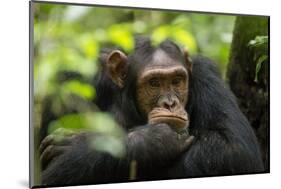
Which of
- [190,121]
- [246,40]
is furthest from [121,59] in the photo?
[246,40]

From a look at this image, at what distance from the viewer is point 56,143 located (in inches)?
168

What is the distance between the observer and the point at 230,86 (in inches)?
189

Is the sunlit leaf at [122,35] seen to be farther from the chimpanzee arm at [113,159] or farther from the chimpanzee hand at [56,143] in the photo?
the chimpanzee hand at [56,143]

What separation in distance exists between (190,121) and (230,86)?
0.48 m

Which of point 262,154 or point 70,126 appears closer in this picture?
point 70,126

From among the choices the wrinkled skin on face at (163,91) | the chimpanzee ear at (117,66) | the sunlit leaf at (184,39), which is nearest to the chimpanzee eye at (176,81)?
the wrinkled skin on face at (163,91)

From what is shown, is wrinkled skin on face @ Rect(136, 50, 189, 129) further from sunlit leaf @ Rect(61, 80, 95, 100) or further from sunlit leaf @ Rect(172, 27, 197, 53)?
sunlit leaf @ Rect(61, 80, 95, 100)

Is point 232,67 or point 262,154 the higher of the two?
point 232,67

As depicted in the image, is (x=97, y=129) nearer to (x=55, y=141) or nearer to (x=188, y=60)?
(x=55, y=141)

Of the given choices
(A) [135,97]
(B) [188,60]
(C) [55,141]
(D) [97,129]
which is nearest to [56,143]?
(C) [55,141]

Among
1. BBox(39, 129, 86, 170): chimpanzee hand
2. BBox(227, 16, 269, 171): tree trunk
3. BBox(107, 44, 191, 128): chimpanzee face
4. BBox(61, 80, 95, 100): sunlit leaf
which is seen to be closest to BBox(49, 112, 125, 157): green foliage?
BBox(39, 129, 86, 170): chimpanzee hand

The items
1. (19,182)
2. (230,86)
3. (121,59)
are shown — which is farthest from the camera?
(230,86)

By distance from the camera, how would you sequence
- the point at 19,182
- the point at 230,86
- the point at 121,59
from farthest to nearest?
the point at 230,86 → the point at 121,59 → the point at 19,182

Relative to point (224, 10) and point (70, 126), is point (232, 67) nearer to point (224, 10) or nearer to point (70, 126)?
point (224, 10)
